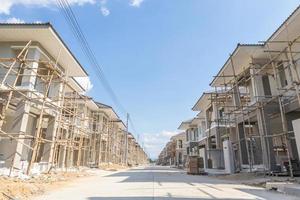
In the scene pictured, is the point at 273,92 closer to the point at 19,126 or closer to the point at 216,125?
the point at 216,125

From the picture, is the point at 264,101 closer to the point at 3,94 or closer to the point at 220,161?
the point at 220,161

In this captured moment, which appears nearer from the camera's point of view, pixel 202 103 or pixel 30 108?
pixel 30 108

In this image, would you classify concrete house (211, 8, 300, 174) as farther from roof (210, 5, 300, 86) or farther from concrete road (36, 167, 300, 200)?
concrete road (36, 167, 300, 200)

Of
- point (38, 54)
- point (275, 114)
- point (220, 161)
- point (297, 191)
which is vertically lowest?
point (297, 191)

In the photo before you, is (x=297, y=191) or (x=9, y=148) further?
(x=9, y=148)

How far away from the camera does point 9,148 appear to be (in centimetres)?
1206

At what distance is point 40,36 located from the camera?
1323cm

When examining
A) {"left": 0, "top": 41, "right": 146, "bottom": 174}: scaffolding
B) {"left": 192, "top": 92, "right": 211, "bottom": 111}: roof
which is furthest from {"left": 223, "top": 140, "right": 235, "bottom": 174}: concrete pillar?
{"left": 0, "top": 41, "right": 146, "bottom": 174}: scaffolding

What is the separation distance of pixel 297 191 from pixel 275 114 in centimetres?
851

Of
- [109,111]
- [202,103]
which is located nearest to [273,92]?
[202,103]

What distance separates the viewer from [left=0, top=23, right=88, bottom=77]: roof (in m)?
12.5

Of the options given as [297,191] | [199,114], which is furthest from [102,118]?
[297,191]

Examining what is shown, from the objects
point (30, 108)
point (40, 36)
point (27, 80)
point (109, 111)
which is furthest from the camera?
point (109, 111)

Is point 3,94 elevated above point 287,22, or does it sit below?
below
